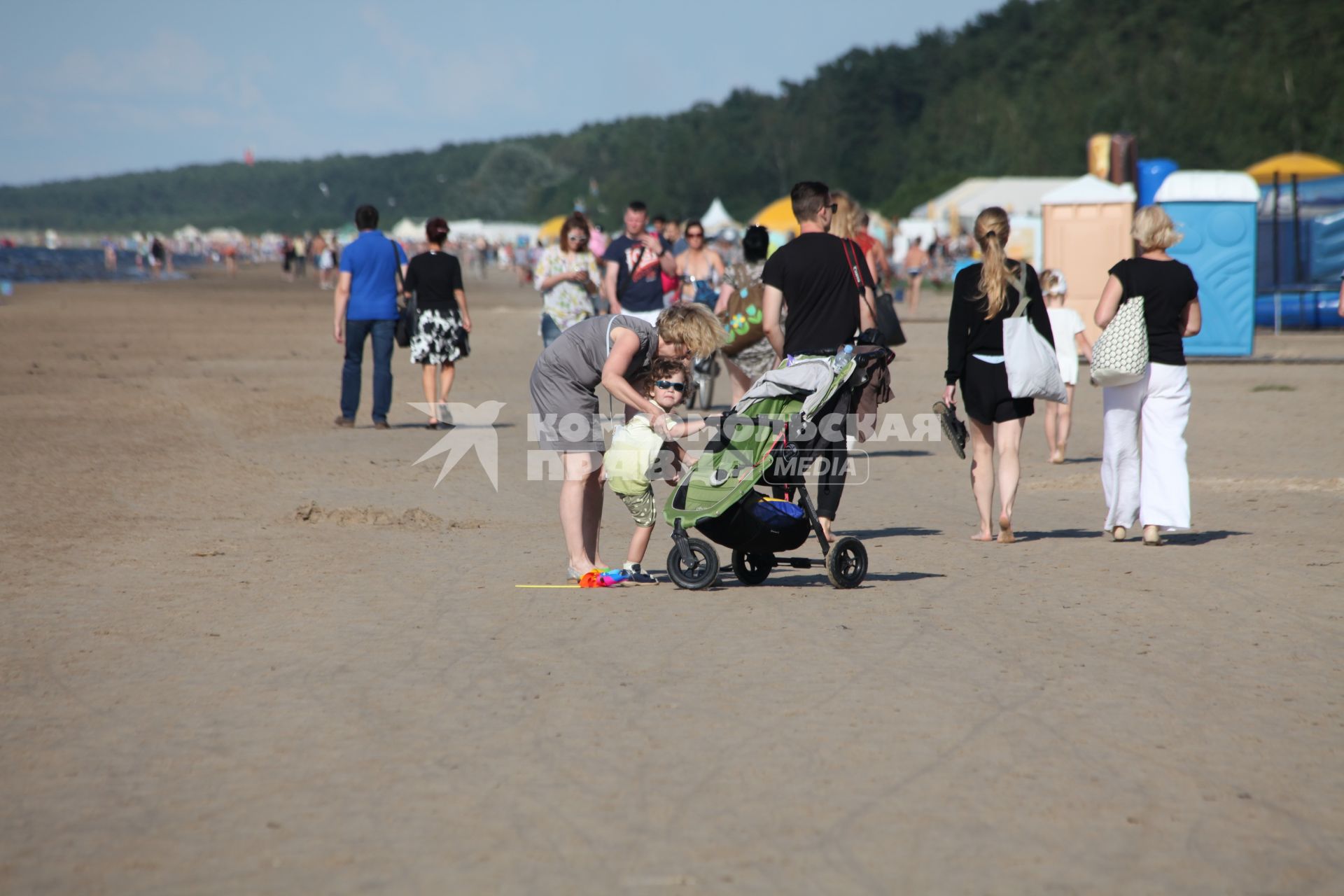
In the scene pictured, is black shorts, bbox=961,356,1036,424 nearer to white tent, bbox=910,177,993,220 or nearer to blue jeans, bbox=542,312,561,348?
blue jeans, bbox=542,312,561,348

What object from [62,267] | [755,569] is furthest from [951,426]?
[62,267]

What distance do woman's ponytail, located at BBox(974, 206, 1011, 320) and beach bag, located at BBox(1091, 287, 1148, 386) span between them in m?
0.60

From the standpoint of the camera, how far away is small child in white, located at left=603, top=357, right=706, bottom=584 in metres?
6.92

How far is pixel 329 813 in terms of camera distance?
4.15 m

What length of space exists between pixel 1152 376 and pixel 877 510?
213cm

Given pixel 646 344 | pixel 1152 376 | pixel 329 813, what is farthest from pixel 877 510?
pixel 329 813

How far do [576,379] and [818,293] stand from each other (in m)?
1.72

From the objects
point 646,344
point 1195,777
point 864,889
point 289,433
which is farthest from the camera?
point 289,433

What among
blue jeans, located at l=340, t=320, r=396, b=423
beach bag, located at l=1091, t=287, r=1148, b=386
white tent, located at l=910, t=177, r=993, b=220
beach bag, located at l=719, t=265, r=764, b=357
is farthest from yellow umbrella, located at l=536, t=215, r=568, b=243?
beach bag, located at l=1091, t=287, r=1148, b=386

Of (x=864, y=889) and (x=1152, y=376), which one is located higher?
(x=1152, y=376)

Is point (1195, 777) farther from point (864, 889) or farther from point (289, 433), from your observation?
point (289, 433)

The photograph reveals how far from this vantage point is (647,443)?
7.04m

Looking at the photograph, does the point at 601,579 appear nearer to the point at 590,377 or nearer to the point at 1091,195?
the point at 590,377

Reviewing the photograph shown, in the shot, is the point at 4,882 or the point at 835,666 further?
the point at 835,666
